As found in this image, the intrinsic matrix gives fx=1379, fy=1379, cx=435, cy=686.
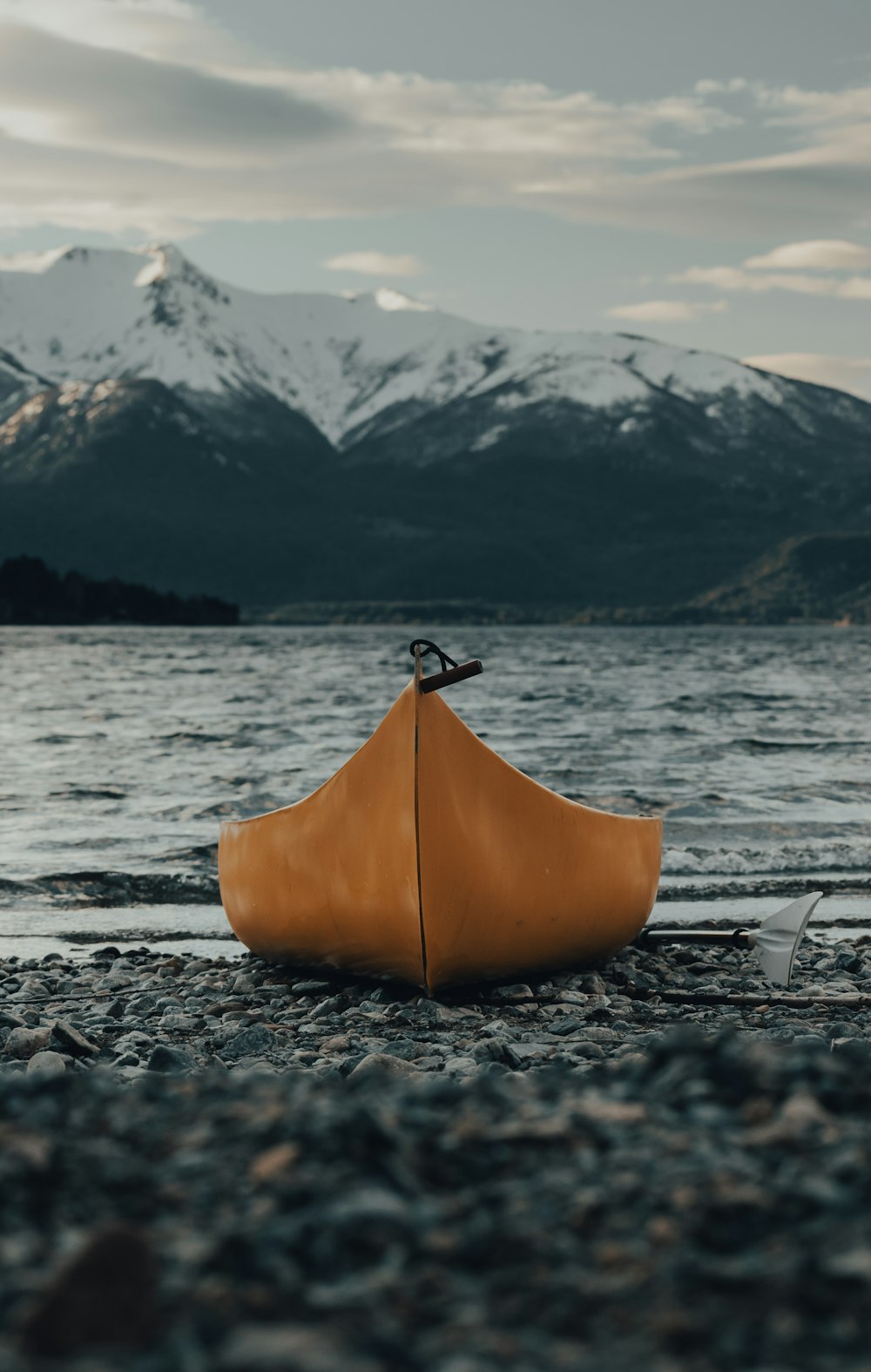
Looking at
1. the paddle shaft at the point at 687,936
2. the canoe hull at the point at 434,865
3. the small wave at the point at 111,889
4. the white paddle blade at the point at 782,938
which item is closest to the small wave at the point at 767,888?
the paddle shaft at the point at 687,936

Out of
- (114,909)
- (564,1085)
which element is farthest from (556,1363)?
(114,909)

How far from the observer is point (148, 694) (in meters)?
52.8

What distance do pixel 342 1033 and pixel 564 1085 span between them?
4613 millimetres

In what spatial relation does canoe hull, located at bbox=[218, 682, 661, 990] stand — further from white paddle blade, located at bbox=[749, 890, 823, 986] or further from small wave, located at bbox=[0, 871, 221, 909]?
small wave, located at bbox=[0, 871, 221, 909]

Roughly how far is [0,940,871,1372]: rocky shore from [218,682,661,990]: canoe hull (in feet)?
15.4

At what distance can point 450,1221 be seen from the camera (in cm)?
345

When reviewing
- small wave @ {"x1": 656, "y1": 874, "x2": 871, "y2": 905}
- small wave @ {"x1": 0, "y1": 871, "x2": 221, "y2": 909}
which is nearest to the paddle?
small wave @ {"x1": 656, "y1": 874, "x2": 871, "y2": 905}

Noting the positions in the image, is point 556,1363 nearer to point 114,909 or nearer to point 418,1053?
point 418,1053

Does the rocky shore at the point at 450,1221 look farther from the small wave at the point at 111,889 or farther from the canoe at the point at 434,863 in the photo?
the small wave at the point at 111,889

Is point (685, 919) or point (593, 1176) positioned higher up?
point (593, 1176)

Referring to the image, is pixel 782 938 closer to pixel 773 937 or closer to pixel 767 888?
pixel 773 937

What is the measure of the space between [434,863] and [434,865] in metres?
0.01

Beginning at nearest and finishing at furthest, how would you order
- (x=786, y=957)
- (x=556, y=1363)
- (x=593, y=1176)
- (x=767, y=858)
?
(x=556, y=1363), (x=593, y=1176), (x=786, y=957), (x=767, y=858)

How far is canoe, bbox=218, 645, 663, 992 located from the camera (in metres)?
9.29
